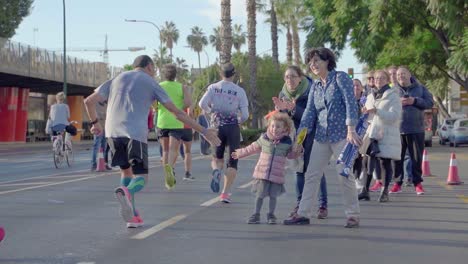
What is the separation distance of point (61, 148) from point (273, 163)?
12.3 meters

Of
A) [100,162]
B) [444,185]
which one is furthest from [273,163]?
[100,162]

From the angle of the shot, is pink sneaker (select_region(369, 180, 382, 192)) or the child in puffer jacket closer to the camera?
the child in puffer jacket

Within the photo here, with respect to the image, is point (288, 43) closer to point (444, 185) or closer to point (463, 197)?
point (444, 185)

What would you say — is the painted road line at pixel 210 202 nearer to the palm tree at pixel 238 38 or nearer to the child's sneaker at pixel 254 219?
the child's sneaker at pixel 254 219

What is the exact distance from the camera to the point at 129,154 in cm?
834

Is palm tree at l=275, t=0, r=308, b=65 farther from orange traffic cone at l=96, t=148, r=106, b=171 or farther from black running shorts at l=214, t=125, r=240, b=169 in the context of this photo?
black running shorts at l=214, t=125, r=240, b=169

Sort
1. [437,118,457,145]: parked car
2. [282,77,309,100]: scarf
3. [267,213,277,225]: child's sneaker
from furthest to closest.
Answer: [437,118,457,145]: parked car, [282,77,309,100]: scarf, [267,213,277,225]: child's sneaker

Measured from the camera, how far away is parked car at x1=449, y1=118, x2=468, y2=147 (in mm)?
41531

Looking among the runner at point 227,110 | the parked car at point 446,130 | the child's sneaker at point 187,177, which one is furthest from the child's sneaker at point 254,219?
the parked car at point 446,130

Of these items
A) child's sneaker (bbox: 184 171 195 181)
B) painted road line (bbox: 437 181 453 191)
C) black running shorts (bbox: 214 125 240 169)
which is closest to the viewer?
black running shorts (bbox: 214 125 240 169)

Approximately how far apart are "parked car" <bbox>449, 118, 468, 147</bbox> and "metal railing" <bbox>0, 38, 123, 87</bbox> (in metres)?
22.3

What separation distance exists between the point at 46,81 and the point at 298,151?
142 ft

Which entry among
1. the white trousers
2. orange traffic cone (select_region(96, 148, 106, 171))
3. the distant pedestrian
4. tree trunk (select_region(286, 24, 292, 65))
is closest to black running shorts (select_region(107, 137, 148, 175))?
the white trousers

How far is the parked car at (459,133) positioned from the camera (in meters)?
41.5
